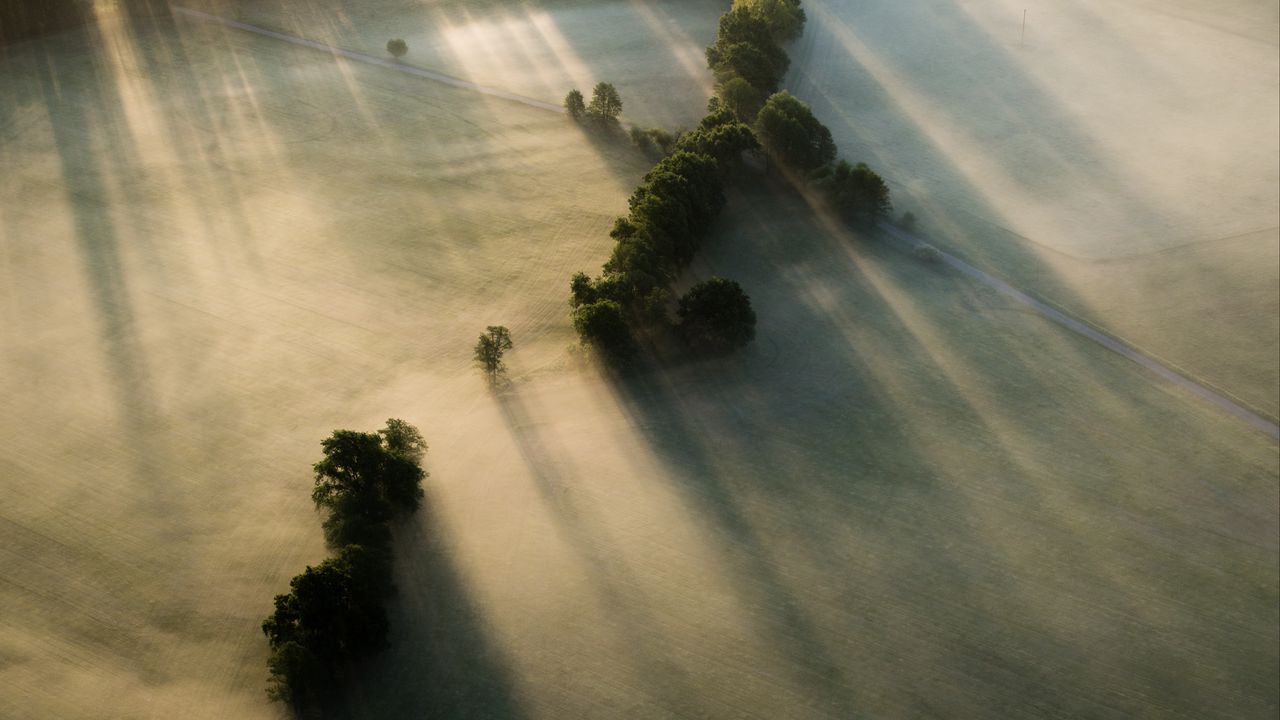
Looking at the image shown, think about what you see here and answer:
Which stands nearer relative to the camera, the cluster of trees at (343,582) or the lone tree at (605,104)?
the cluster of trees at (343,582)

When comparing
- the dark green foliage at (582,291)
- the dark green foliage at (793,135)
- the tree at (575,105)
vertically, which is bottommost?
the dark green foliage at (582,291)

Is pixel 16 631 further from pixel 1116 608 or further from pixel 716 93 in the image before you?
pixel 716 93

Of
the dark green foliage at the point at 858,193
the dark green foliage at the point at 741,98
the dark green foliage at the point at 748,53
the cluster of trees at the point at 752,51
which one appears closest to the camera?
the dark green foliage at the point at 858,193

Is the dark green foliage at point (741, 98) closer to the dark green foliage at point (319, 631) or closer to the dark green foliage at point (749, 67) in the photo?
the dark green foliage at point (749, 67)

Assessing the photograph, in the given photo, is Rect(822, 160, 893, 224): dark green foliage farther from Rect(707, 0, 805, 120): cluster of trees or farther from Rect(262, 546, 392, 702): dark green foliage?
Rect(262, 546, 392, 702): dark green foliage

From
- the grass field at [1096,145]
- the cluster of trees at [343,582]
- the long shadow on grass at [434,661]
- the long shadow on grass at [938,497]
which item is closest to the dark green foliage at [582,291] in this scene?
the long shadow on grass at [938,497]

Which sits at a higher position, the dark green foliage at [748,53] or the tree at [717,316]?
the dark green foliage at [748,53]

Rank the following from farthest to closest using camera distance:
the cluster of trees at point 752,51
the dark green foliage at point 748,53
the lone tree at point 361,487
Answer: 1. the dark green foliage at point 748,53
2. the cluster of trees at point 752,51
3. the lone tree at point 361,487

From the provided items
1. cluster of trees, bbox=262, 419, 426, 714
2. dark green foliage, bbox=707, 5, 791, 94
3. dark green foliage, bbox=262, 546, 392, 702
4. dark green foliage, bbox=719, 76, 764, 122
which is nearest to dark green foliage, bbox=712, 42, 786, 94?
dark green foliage, bbox=707, 5, 791, 94

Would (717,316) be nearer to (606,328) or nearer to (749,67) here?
(606,328)
